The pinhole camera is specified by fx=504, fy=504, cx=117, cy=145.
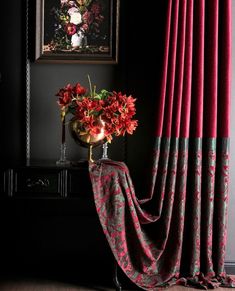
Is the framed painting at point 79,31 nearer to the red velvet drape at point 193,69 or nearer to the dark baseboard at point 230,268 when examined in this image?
the red velvet drape at point 193,69

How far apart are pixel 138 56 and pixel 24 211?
1203mm

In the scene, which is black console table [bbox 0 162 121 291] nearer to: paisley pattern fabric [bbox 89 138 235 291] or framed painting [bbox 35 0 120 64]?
paisley pattern fabric [bbox 89 138 235 291]

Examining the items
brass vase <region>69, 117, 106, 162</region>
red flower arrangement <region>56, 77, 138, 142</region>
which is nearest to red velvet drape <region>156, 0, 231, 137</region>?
red flower arrangement <region>56, 77, 138, 142</region>

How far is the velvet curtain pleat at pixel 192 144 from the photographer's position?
2.96 meters

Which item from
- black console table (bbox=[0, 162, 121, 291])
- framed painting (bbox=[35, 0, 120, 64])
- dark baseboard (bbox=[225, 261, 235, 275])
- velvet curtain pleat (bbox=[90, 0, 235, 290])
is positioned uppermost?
framed painting (bbox=[35, 0, 120, 64])

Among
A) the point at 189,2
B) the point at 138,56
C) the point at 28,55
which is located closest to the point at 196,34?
the point at 189,2

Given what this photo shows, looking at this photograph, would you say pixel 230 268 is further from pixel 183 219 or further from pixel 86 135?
pixel 86 135

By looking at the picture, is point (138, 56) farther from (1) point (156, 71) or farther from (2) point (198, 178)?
(2) point (198, 178)

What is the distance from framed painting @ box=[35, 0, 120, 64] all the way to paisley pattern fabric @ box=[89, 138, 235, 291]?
72 centimetres

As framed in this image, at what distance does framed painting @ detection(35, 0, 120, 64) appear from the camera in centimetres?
319

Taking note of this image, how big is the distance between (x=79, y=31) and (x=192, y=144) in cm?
101

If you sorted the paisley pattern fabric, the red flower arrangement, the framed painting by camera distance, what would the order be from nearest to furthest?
the red flower arrangement
the paisley pattern fabric
the framed painting

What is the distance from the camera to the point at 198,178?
298cm

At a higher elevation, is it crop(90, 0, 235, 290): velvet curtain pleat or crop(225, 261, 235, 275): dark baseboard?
crop(90, 0, 235, 290): velvet curtain pleat
